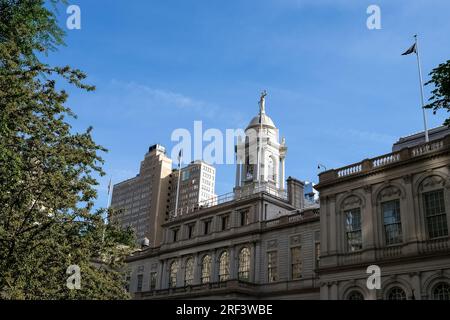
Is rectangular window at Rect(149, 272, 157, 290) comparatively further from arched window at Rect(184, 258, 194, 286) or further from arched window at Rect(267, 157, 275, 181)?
arched window at Rect(267, 157, 275, 181)

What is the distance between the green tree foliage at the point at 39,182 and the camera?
17641 mm

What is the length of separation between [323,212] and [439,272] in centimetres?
997

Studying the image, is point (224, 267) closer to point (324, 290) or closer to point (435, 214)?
point (324, 290)

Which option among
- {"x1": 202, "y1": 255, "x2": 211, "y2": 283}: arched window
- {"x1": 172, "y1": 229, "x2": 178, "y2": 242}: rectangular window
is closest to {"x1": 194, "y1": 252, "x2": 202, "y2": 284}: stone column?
{"x1": 202, "y1": 255, "x2": 211, "y2": 283}: arched window

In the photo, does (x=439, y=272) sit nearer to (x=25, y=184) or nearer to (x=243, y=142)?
(x=25, y=184)

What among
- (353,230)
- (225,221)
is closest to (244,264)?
(225,221)

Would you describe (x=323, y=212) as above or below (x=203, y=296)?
above

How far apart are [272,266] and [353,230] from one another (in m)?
11.8

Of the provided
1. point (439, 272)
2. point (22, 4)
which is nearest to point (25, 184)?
point (22, 4)

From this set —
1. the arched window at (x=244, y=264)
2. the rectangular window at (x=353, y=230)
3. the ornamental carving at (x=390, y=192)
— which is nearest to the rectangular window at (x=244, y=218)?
the arched window at (x=244, y=264)

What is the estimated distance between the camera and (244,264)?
158 ft

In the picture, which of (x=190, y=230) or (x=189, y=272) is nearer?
(x=189, y=272)

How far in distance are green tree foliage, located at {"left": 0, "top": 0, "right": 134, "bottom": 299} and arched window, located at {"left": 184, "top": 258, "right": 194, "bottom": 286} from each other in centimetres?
3140

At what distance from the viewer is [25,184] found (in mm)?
18484
